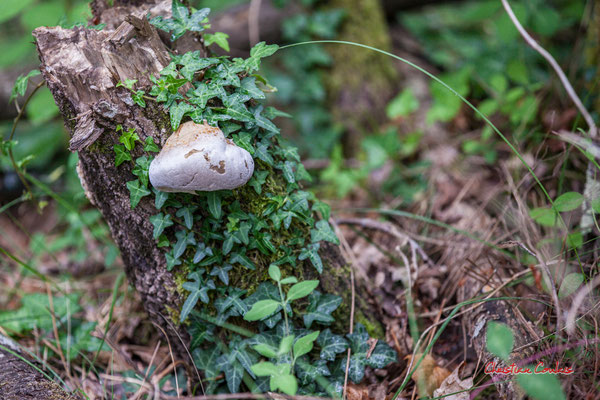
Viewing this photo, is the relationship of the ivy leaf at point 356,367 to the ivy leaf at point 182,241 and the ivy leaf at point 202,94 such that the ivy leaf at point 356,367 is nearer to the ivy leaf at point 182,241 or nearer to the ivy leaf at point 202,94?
the ivy leaf at point 182,241

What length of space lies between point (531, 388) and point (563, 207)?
1.07 meters

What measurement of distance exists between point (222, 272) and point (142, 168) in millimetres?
548

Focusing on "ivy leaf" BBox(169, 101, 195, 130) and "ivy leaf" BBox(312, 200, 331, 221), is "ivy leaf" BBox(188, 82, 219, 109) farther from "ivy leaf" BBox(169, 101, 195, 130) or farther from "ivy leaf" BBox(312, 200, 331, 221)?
"ivy leaf" BBox(312, 200, 331, 221)

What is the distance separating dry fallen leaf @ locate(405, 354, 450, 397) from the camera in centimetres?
182

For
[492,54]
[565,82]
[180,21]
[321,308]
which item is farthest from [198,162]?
[492,54]

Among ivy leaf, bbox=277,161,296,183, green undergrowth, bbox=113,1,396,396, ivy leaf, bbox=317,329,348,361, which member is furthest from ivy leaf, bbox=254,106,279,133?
ivy leaf, bbox=317,329,348,361

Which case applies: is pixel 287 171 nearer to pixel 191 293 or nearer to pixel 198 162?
pixel 198 162

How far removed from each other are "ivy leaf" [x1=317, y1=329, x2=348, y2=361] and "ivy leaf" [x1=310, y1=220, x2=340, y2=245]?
17.0 inches

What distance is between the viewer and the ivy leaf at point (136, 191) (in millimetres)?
1678

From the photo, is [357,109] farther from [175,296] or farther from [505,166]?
[175,296]

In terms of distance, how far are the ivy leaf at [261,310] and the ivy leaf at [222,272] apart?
0.27 metres

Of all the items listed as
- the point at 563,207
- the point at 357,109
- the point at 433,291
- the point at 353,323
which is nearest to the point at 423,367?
the point at 353,323

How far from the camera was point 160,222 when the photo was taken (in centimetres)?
173

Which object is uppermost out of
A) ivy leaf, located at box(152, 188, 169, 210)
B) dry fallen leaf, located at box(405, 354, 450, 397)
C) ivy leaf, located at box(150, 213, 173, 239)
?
ivy leaf, located at box(152, 188, 169, 210)
